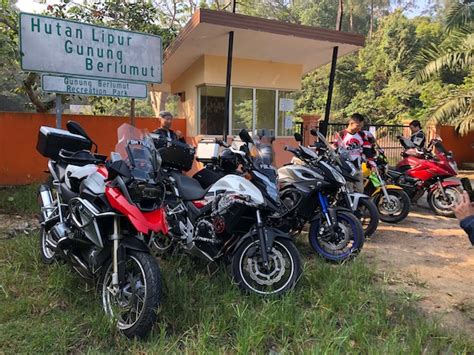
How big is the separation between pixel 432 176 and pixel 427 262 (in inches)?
102

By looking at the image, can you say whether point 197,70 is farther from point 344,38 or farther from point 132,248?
point 132,248

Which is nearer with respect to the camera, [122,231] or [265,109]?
[122,231]

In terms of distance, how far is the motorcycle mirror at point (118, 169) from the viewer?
2.87m

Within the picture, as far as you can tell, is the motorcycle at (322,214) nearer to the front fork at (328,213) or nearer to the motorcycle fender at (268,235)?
the front fork at (328,213)

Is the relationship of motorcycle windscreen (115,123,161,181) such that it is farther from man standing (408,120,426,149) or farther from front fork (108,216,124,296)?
man standing (408,120,426,149)

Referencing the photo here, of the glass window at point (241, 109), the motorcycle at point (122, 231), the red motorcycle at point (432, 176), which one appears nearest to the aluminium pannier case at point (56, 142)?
the motorcycle at point (122, 231)

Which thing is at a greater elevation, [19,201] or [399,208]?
[399,208]

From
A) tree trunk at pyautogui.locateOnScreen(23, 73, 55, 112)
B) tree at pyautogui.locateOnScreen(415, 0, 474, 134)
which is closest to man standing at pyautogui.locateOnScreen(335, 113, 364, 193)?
tree trunk at pyautogui.locateOnScreen(23, 73, 55, 112)

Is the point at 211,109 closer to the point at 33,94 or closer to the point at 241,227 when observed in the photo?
the point at 33,94

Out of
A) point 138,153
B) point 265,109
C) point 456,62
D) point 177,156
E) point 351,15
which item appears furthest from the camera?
point 351,15

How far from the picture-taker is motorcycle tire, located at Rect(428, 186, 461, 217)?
22.2ft

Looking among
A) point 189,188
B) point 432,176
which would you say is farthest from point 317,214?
point 432,176

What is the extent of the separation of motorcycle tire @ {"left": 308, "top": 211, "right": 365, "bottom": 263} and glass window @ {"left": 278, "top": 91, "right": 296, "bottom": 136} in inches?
229

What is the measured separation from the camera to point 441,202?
22.6 ft
